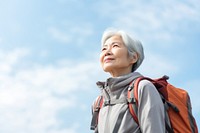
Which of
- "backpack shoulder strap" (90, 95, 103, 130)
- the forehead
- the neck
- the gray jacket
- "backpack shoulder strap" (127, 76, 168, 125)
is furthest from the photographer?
the forehead

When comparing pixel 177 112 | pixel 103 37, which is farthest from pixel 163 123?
pixel 103 37

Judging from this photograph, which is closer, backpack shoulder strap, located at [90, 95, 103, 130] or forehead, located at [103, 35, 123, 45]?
backpack shoulder strap, located at [90, 95, 103, 130]

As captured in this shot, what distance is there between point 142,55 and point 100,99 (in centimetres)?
76

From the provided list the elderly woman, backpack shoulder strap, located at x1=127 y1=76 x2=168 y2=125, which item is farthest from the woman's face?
backpack shoulder strap, located at x1=127 y1=76 x2=168 y2=125

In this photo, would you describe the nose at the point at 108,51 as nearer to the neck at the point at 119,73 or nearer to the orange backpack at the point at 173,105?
the neck at the point at 119,73

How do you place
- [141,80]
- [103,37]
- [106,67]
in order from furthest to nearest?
[103,37]
[106,67]
[141,80]

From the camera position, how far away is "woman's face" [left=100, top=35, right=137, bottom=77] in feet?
15.6

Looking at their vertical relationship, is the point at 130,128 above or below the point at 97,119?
below

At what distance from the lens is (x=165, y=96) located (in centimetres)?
441

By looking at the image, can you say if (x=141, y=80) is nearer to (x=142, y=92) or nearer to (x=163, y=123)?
(x=142, y=92)

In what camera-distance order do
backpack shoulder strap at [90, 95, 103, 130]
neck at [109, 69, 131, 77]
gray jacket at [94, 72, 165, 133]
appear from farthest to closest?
1. neck at [109, 69, 131, 77]
2. backpack shoulder strap at [90, 95, 103, 130]
3. gray jacket at [94, 72, 165, 133]

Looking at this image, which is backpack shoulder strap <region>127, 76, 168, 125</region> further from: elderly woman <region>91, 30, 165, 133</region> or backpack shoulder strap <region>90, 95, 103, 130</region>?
backpack shoulder strap <region>90, 95, 103, 130</region>

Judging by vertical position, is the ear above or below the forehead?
below

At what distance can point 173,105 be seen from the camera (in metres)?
4.25
